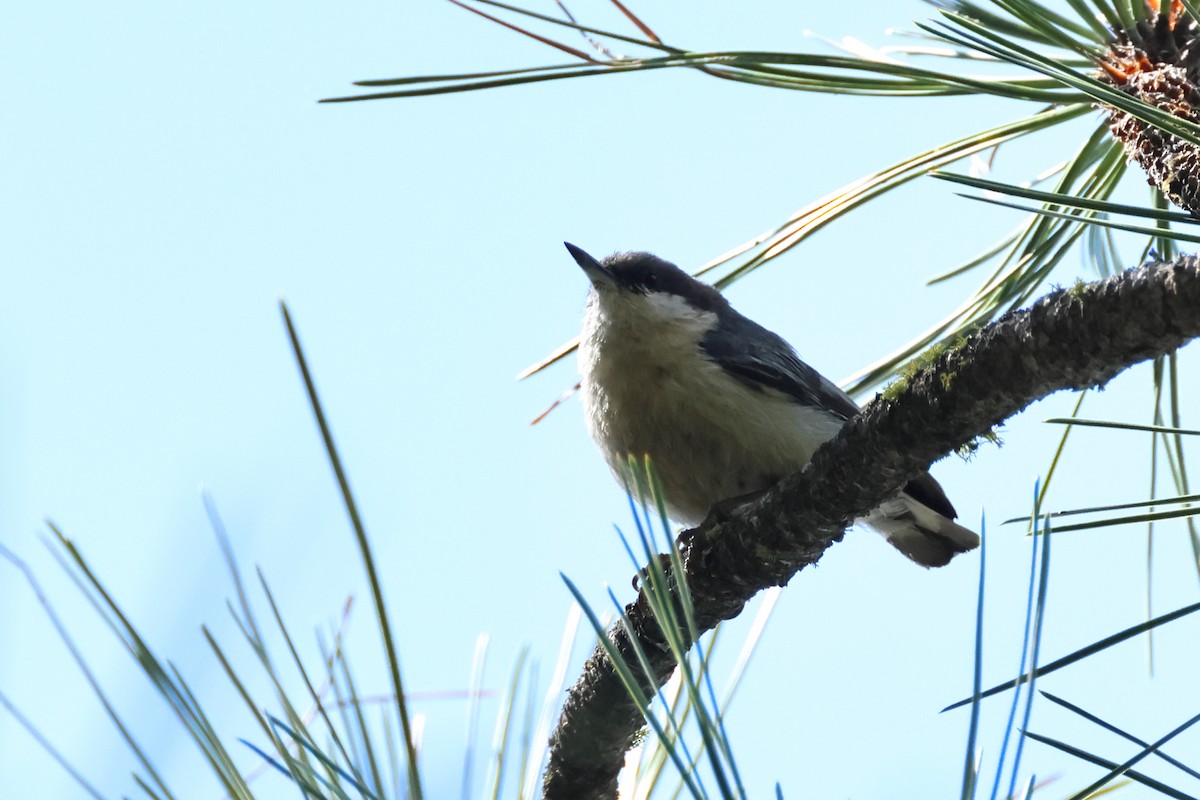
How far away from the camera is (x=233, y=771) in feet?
4.45

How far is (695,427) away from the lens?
338 cm

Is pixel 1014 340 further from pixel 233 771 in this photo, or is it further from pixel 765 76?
pixel 233 771

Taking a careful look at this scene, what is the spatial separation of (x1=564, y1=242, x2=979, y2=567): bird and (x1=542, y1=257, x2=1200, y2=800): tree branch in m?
0.76

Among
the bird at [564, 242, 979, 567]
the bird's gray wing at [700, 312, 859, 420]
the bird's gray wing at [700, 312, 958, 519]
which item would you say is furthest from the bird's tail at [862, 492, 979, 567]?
the bird's gray wing at [700, 312, 859, 420]

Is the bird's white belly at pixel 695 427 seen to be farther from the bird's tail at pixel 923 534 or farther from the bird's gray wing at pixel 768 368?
the bird's tail at pixel 923 534

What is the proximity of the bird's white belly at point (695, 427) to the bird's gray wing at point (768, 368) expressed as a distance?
90mm

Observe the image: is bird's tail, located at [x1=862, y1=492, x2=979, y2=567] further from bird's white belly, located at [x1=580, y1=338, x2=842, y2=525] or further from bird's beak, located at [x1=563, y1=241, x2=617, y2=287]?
bird's beak, located at [x1=563, y1=241, x2=617, y2=287]

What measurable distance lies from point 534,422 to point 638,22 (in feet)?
3.95

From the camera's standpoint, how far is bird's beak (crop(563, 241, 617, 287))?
13.6ft

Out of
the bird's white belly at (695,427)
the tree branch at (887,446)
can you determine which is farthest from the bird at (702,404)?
the tree branch at (887,446)

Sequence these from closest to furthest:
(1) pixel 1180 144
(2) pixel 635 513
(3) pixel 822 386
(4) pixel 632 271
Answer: (2) pixel 635 513
(1) pixel 1180 144
(3) pixel 822 386
(4) pixel 632 271

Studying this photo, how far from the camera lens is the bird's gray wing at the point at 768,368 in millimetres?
3709

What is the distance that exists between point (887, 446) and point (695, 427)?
4.90ft

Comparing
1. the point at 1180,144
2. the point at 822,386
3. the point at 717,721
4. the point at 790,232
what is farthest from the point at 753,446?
the point at 717,721
